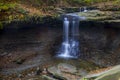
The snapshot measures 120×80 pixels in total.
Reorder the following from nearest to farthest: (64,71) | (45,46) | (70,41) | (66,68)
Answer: (64,71)
(66,68)
(45,46)
(70,41)

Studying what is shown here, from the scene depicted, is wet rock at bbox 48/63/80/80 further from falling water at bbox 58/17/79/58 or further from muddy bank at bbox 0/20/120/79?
falling water at bbox 58/17/79/58

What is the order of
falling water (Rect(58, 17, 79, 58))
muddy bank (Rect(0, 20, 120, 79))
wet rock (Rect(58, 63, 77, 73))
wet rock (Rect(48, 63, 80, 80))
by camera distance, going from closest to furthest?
wet rock (Rect(48, 63, 80, 80)), wet rock (Rect(58, 63, 77, 73)), muddy bank (Rect(0, 20, 120, 79)), falling water (Rect(58, 17, 79, 58))

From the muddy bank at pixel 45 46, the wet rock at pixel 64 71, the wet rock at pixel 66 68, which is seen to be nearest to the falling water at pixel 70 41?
the muddy bank at pixel 45 46

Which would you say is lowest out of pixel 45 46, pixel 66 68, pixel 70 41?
pixel 66 68

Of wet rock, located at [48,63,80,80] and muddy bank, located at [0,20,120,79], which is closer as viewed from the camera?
wet rock, located at [48,63,80,80]

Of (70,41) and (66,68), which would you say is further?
(70,41)

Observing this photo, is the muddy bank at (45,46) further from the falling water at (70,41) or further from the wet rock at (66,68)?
the wet rock at (66,68)

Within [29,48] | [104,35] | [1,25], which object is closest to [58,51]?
[29,48]

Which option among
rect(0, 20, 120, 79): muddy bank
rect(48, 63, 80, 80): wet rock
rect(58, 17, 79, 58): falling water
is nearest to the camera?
rect(48, 63, 80, 80): wet rock

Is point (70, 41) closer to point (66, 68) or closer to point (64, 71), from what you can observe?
point (66, 68)

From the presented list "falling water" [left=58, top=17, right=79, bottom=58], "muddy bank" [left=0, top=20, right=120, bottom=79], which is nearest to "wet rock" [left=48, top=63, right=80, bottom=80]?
"muddy bank" [left=0, top=20, right=120, bottom=79]

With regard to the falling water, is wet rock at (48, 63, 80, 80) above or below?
below

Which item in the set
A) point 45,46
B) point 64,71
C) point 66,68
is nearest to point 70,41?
point 45,46

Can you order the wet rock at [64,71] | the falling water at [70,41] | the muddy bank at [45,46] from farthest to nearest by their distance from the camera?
the falling water at [70,41], the muddy bank at [45,46], the wet rock at [64,71]
